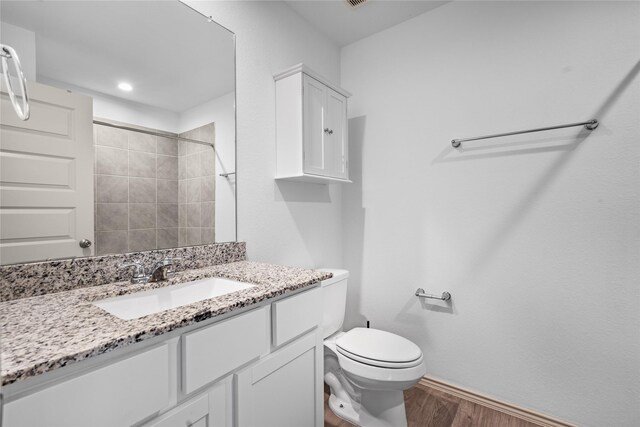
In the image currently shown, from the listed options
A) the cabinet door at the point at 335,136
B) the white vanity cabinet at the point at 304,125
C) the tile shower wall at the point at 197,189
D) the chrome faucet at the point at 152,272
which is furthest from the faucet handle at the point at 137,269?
the cabinet door at the point at 335,136

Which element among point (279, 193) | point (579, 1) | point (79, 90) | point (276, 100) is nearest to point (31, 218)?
point (79, 90)

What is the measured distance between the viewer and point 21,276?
0.92 m

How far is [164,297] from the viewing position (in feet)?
3.59

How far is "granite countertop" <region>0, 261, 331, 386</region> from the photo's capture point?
55 cm

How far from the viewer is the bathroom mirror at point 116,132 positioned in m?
0.95

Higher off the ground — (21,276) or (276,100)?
(276,100)

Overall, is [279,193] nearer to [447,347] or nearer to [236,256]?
[236,256]

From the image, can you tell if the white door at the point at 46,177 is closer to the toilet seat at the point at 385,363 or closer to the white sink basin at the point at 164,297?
the white sink basin at the point at 164,297

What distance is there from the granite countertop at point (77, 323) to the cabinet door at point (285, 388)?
231 millimetres

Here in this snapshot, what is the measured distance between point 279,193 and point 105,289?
996 millimetres

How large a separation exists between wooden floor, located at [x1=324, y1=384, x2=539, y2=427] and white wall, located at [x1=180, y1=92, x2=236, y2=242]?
117 cm

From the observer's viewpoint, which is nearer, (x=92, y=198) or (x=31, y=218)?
(x=31, y=218)

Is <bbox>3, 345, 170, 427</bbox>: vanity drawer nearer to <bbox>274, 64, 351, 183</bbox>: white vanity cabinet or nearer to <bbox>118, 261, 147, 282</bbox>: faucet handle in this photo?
<bbox>118, 261, 147, 282</bbox>: faucet handle

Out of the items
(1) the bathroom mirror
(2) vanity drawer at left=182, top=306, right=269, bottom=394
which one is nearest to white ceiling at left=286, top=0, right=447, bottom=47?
(1) the bathroom mirror
